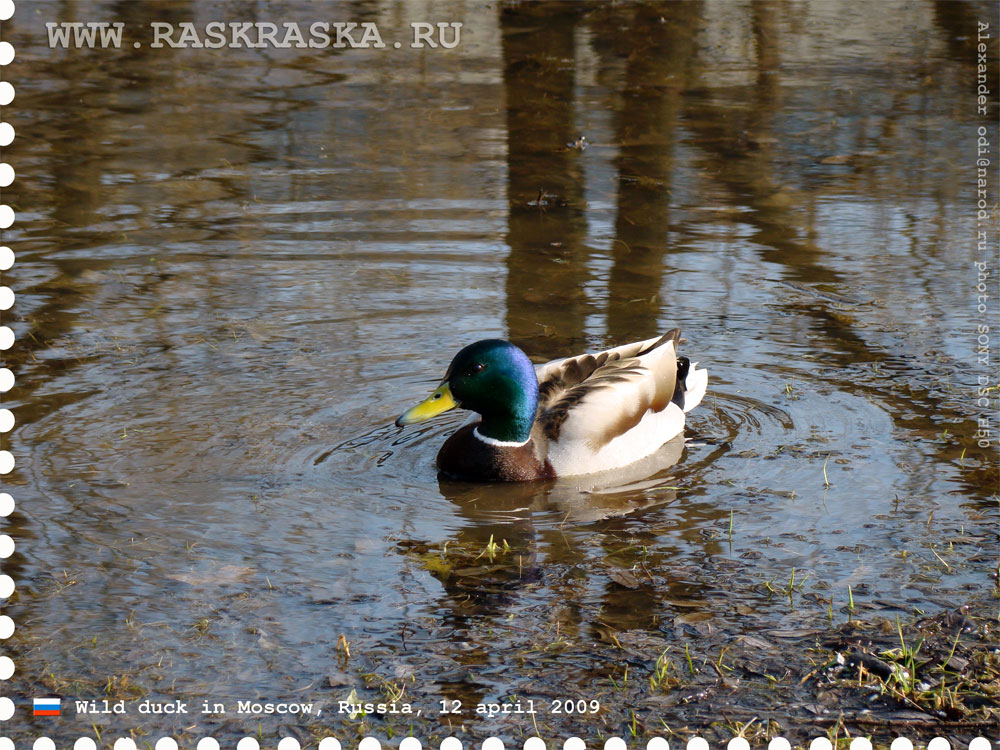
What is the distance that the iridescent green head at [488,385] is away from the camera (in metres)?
6.02

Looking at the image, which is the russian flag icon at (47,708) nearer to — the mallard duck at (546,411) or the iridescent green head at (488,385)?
the mallard duck at (546,411)

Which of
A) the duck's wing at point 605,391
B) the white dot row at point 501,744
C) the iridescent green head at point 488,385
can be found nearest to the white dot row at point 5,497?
the white dot row at point 501,744

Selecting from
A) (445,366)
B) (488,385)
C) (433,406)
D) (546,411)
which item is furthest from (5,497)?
(445,366)

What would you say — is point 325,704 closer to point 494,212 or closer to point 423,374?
point 423,374

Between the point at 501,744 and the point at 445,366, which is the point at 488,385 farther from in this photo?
the point at 501,744

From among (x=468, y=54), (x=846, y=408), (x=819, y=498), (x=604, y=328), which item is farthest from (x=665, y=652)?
(x=468, y=54)

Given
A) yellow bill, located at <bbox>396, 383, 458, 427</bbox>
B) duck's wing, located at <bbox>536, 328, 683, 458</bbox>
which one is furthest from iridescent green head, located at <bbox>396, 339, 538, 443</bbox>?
duck's wing, located at <bbox>536, 328, 683, 458</bbox>

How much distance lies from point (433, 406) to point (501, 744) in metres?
2.46

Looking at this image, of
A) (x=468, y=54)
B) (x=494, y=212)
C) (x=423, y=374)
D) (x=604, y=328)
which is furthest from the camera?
(x=468, y=54)

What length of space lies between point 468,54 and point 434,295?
26.7 ft

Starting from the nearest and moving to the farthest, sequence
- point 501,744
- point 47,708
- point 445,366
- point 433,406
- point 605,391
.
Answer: point 501,744 < point 47,708 < point 433,406 < point 605,391 < point 445,366

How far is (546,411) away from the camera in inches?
247

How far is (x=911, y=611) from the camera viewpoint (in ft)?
15.6

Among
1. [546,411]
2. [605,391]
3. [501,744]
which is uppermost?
[605,391]
